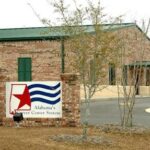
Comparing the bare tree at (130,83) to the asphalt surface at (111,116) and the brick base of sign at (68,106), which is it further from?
the brick base of sign at (68,106)

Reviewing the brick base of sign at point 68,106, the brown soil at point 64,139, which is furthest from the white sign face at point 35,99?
the brown soil at point 64,139

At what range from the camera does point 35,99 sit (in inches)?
704

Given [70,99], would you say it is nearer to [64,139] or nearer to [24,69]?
[64,139]

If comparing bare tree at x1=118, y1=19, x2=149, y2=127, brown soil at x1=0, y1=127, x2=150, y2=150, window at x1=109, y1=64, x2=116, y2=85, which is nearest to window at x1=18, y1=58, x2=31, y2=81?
window at x1=109, y1=64, x2=116, y2=85

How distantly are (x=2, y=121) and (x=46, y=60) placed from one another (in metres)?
20.8

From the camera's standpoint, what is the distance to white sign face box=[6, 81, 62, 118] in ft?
58.2

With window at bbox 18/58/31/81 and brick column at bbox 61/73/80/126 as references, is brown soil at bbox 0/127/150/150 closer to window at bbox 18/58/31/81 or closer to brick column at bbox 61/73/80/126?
brick column at bbox 61/73/80/126

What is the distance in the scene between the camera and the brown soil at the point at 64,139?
13.4 meters

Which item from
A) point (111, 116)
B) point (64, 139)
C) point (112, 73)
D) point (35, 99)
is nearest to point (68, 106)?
point (35, 99)

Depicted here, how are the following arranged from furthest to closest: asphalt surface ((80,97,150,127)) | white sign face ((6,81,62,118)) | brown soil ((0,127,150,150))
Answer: asphalt surface ((80,97,150,127)), white sign face ((6,81,62,118)), brown soil ((0,127,150,150))

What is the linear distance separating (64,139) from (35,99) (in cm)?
368

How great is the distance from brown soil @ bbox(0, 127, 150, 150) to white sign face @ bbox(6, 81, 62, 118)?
2.35ft

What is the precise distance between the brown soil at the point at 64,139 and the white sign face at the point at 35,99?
71 centimetres


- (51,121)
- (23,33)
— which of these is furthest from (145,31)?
(23,33)
